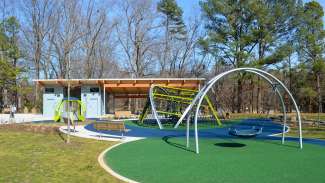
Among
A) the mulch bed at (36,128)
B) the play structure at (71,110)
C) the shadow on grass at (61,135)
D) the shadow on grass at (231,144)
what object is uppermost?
the play structure at (71,110)

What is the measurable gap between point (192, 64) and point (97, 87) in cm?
2192

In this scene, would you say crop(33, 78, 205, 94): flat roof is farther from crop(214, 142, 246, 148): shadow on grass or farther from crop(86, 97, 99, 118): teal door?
crop(214, 142, 246, 148): shadow on grass

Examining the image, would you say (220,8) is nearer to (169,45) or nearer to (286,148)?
(169,45)

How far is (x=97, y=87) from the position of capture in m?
34.2

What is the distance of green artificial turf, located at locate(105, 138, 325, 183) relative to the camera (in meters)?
8.34

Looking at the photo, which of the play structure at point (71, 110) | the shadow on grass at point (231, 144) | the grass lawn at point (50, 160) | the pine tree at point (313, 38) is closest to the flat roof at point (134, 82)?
the play structure at point (71, 110)

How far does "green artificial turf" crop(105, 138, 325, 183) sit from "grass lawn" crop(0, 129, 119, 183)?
683 mm

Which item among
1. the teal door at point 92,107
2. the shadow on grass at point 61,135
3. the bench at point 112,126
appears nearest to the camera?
the shadow on grass at point 61,135

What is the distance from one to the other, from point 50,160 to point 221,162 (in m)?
5.17

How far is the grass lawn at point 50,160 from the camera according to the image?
8383 mm

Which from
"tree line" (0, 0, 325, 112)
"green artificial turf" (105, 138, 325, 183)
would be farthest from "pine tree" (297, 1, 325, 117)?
"green artificial turf" (105, 138, 325, 183)

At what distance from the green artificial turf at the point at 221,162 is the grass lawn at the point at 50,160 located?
683mm

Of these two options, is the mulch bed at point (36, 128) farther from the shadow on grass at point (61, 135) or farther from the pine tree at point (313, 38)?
the pine tree at point (313, 38)

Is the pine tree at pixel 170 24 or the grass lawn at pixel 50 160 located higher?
the pine tree at pixel 170 24
